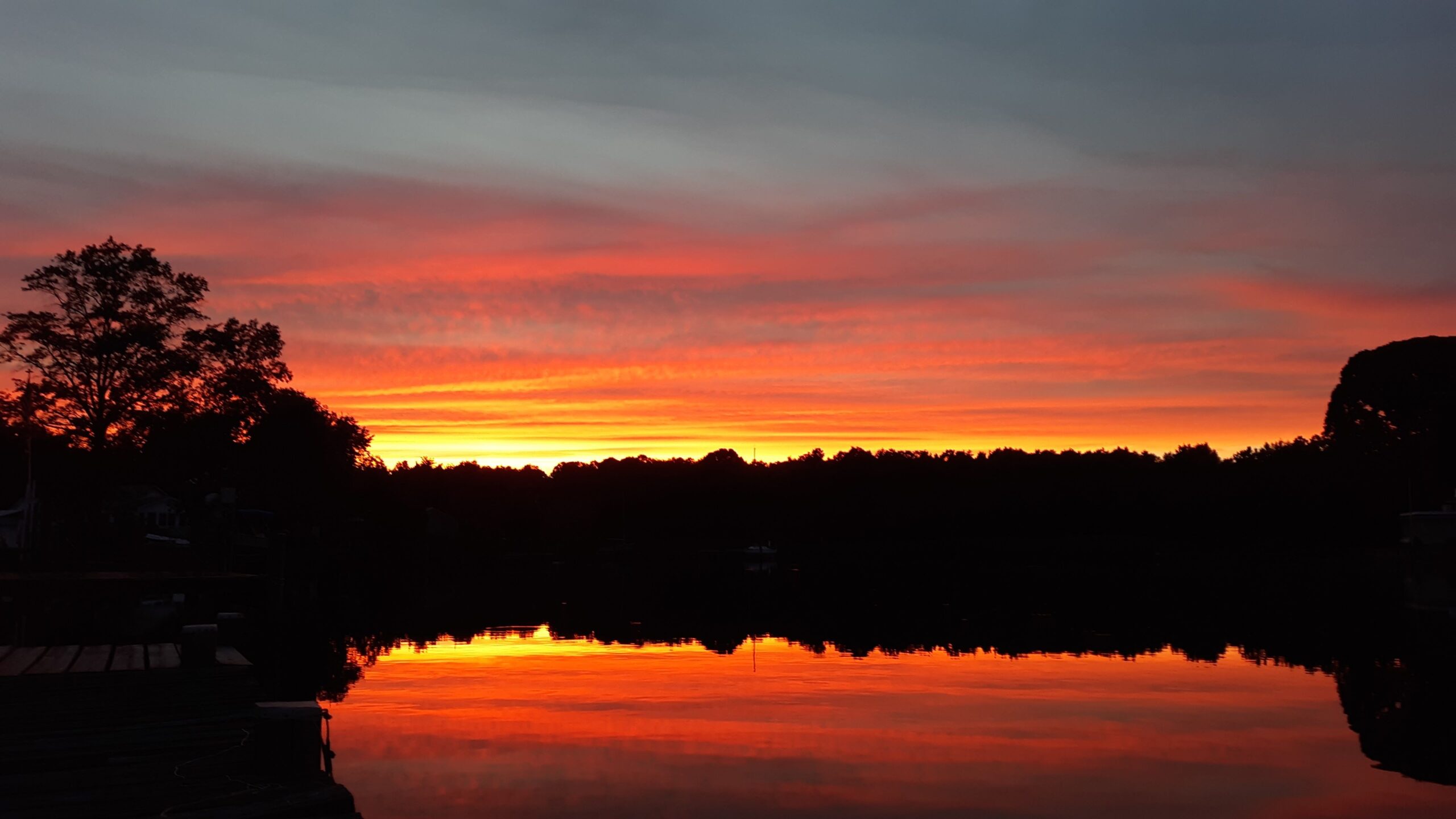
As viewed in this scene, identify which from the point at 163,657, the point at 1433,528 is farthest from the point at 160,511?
the point at 1433,528

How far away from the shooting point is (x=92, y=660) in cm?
2356

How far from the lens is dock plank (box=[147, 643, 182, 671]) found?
22859mm

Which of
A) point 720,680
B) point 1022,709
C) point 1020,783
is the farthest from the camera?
point 720,680

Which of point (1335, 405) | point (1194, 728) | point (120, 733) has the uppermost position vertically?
point (1335, 405)

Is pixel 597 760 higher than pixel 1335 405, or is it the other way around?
pixel 1335 405

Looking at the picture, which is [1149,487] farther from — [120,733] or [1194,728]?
[120,733]

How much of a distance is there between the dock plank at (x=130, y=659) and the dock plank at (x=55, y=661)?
2.43ft

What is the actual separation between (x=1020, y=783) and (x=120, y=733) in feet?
41.3

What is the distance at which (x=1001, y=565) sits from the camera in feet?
441

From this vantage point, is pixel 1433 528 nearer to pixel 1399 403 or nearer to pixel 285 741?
pixel 1399 403

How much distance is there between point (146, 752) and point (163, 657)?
10453 mm

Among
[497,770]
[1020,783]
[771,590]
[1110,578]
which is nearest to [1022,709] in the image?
[1020,783]

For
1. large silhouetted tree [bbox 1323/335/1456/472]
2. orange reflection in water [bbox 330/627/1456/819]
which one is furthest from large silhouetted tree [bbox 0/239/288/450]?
large silhouetted tree [bbox 1323/335/1456/472]

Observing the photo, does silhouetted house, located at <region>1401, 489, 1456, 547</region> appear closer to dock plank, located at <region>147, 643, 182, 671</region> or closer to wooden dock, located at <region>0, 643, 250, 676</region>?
wooden dock, located at <region>0, 643, 250, 676</region>
